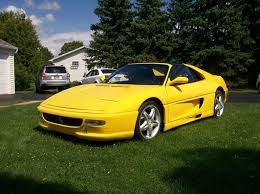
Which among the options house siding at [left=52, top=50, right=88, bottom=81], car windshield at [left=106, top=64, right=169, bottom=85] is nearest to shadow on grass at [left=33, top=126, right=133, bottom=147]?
car windshield at [left=106, top=64, right=169, bottom=85]

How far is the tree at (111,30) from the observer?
34438 mm

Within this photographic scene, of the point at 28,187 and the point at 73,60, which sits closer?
the point at 28,187

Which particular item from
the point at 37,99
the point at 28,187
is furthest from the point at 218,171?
the point at 37,99

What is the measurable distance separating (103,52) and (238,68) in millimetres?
12213

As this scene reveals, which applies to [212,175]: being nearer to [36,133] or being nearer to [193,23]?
[36,133]

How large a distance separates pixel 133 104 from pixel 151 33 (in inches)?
1147

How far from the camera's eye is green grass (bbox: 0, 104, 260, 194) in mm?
3752

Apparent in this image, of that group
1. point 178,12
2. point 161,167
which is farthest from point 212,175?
point 178,12

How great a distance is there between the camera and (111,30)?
35125 mm

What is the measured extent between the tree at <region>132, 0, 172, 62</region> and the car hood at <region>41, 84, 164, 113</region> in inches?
1035

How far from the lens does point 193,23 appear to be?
101ft

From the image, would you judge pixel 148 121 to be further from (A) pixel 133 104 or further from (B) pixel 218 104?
(B) pixel 218 104

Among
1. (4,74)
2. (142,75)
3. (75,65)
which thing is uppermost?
(75,65)

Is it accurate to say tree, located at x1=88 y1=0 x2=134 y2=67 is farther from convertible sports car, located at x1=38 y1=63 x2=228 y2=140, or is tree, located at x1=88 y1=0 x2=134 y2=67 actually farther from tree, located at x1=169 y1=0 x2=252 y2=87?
convertible sports car, located at x1=38 y1=63 x2=228 y2=140
